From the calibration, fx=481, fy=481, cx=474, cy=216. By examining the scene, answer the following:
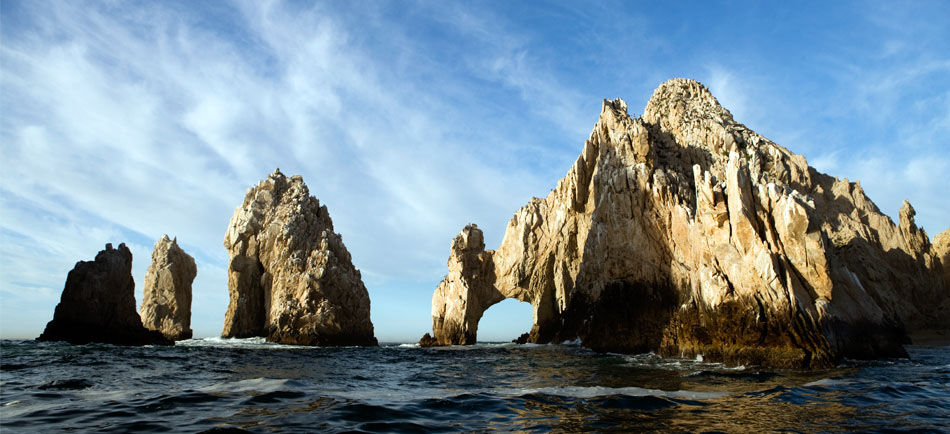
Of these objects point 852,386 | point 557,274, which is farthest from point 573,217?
point 852,386

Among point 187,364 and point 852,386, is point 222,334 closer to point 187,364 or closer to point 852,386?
point 187,364

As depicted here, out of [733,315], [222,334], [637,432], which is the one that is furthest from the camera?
[222,334]

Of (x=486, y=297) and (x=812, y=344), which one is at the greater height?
(x=486, y=297)

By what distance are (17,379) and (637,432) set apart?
663 inches

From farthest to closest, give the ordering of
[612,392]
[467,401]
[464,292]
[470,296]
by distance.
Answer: [470,296] → [464,292] → [612,392] → [467,401]

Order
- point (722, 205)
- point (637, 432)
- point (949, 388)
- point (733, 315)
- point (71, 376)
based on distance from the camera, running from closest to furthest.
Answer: point (637, 432) → point (949, 388) → point (71, 376) → point (733, 315) → point (722, 205)

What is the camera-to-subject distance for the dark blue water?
8211mm

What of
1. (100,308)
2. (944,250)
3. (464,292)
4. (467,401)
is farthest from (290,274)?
(944,250)

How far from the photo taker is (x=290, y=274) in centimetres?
5006

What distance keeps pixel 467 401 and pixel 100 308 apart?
39456 millimetres

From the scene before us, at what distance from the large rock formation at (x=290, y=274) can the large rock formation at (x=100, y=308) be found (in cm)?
1153

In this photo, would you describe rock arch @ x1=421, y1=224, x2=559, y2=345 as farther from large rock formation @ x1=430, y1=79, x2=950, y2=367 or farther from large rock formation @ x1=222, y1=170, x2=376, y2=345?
large rock formation @ x1=222, y1=170, x2=376, y2=345

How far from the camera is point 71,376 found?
47.2 ft

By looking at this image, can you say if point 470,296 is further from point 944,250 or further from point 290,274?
point 944,250
